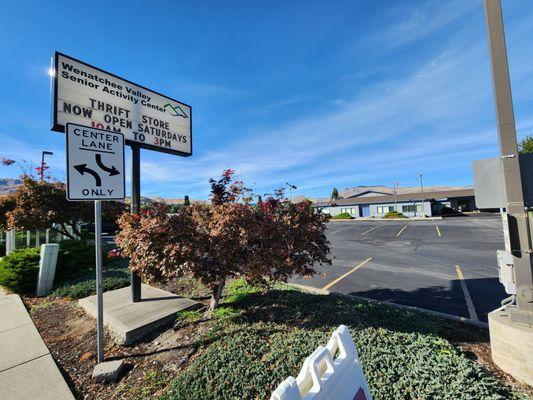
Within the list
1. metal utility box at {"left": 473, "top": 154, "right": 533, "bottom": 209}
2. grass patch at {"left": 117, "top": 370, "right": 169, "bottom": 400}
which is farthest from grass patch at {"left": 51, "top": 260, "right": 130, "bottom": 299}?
metal utility box at {"left": 473, "top": 154, "right": 533, "bottom": 209}

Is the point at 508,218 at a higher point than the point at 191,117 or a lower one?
lower

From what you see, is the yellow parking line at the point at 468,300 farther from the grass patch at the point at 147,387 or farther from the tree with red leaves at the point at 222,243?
the grass patch at the point at 147,387

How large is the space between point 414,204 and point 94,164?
47297 mm

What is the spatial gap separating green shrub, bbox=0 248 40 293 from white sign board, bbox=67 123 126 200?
19.3 ft

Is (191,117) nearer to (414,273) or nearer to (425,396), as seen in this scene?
(425,396)

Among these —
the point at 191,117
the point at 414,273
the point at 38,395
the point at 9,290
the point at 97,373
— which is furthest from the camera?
the point at 414,273

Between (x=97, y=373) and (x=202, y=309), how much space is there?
200cm

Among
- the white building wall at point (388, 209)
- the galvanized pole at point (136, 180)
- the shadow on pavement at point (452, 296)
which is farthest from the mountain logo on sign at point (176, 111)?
the white building wall at point (388, 209)

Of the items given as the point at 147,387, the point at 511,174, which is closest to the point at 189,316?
the point at 147,387

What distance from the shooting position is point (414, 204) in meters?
42.0

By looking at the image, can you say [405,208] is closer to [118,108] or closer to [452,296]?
[452,296]

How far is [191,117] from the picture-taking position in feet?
21.3

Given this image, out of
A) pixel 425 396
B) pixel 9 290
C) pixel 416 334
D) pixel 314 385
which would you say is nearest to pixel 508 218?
pixel 416 334

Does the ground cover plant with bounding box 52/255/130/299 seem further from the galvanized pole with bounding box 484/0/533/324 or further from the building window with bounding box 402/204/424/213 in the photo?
the building window with bounding box 402/204/424/213
